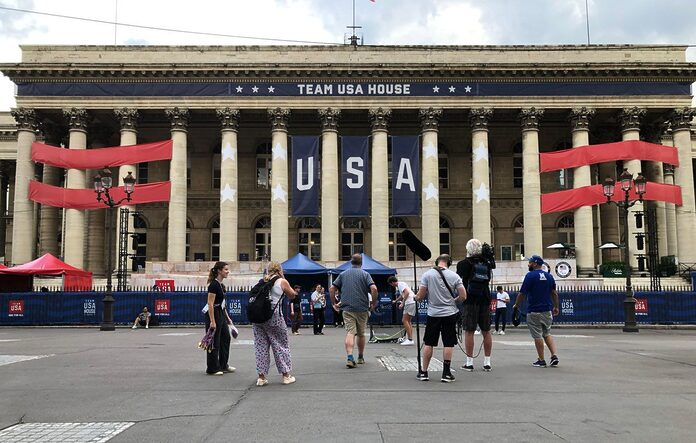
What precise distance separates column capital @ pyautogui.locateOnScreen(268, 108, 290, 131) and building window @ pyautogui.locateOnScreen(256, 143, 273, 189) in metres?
5.85

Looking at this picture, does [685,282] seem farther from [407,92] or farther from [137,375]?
[137,375]

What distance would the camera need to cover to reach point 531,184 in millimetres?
38750

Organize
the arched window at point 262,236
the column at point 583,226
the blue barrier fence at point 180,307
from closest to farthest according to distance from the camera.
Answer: the blue barrier fence at point 180,307 → the column at point 583,226 → the arched window at point 262,236

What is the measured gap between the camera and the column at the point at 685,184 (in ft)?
127

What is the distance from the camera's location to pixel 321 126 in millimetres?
41625

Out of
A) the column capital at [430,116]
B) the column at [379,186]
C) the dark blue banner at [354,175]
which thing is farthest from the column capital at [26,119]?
the column capital at [430,116]

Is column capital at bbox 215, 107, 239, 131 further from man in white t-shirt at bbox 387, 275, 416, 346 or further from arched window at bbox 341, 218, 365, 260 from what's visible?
man in white t-shirt at bbox 387, 275, 416, 346

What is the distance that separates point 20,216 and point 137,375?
3333cm

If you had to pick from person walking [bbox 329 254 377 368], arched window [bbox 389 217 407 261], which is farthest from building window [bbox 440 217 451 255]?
person walking [bbox 329 254 377 368]

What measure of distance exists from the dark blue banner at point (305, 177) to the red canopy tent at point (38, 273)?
39.7ft

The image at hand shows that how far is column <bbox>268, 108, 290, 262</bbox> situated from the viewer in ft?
125

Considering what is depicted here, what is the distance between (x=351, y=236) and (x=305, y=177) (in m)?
8.14

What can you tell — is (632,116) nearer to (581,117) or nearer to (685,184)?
(581,117)

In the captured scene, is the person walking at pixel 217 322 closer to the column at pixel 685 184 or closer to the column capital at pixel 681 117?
the column at pixel 685 184
